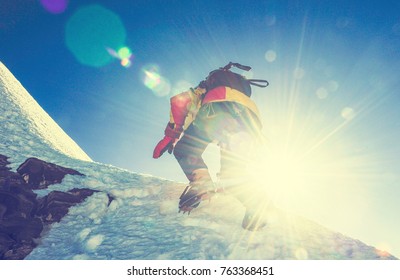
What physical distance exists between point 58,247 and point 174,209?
2.21m

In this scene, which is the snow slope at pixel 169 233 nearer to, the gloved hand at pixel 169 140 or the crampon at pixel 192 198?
the crampon at pixel 192 198

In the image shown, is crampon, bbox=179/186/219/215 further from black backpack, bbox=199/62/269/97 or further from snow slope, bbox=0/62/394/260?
black backpack, bbox=199/62/269/97

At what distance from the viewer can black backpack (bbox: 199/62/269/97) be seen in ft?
19.0

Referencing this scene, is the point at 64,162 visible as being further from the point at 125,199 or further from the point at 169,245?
the point at 169,245

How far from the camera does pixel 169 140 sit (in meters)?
6.08

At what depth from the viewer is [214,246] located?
4785 millimetres

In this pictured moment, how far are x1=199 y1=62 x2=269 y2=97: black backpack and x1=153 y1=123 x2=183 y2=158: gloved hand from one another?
39.2 inches

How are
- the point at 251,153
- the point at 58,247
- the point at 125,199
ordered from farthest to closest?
the point at 125,199, the point at 251,153, the point at 58,247

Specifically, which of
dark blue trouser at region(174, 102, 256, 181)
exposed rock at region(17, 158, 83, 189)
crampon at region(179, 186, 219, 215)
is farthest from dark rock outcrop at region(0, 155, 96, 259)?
dark blue trouser at region(174, 102, 256, 181)

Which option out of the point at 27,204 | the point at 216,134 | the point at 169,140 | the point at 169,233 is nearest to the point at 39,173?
the point at 27,204

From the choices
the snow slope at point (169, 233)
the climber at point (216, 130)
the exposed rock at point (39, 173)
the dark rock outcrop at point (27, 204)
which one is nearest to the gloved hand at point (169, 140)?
the climber at point (216, 130)

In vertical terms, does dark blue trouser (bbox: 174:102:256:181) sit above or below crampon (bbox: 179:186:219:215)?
above
